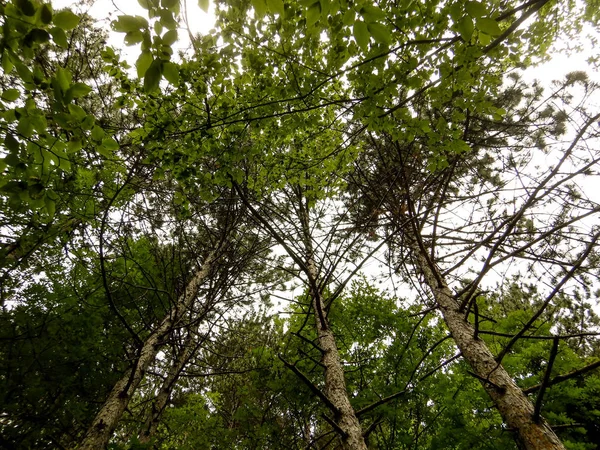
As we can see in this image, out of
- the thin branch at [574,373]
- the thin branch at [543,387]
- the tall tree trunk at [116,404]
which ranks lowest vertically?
the thin branch at [543,387]

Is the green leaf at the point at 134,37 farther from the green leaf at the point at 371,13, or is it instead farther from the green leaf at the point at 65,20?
the green leaf at the point at 371,13

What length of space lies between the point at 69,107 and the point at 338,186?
4.75 m

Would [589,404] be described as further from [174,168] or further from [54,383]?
[54,383]

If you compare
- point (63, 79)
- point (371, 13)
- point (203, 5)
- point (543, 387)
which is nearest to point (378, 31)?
point (371, 13)

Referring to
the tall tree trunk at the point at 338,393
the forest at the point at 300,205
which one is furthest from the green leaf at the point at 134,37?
the tall tree trunk at the point at 338,393

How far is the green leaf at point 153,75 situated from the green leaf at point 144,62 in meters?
0.02

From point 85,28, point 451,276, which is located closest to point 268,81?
point 451,276

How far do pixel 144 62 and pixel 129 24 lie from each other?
0.12m

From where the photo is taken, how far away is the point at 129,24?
3.22 ft

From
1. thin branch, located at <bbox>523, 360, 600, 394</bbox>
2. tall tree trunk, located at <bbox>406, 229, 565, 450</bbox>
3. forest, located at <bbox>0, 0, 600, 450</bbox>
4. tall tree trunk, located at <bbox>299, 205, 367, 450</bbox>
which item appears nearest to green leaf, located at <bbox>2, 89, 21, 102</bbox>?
forest, located at <bbox>0, 0, 600, 450</bbox>

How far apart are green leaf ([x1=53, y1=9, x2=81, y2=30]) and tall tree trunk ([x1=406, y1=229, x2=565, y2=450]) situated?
10.4ft

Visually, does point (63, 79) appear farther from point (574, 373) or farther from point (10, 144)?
point (574, 373)

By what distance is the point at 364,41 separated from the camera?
3.42 feet

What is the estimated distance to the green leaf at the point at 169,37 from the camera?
41.7 inches
